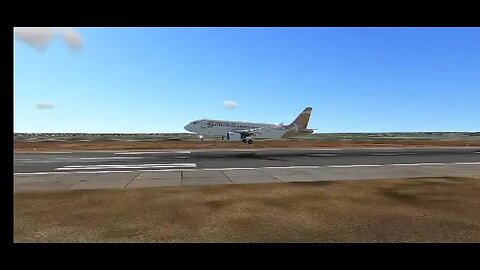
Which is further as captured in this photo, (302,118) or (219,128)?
(302,118)

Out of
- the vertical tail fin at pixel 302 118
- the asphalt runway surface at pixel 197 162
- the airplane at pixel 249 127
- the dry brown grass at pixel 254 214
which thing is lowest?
the dry brown grass at pixel 254 214

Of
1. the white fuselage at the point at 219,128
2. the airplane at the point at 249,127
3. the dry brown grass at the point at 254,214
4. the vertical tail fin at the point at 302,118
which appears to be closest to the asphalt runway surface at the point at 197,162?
Answer: the dry brown grass at the point at 254,214

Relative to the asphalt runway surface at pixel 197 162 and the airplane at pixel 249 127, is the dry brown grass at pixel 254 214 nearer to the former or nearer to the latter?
the asphalt runway surface at pixel 197 162

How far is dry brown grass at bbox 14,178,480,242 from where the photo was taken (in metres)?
6.22

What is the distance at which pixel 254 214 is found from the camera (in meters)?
7.77

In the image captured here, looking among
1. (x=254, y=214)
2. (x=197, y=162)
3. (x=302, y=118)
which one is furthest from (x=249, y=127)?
(x=254, y=214)

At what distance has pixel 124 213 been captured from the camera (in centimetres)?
789

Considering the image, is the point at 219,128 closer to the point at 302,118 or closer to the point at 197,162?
the point at 302,118

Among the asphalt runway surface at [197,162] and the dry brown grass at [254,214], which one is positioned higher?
the asphalt runway surface at [197,162]

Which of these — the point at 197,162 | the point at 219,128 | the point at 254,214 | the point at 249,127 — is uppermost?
the point at 249,127

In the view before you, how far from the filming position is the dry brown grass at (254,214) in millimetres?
6219

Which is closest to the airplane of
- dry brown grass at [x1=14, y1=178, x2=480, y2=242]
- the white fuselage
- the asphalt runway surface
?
the white fuselage
